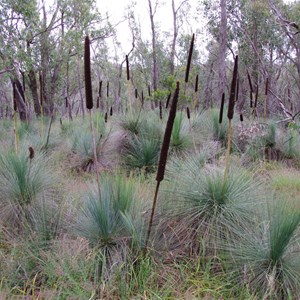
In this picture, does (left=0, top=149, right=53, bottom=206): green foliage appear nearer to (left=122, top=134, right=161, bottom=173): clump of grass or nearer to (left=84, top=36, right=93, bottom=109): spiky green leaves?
(left=84, top=36, right=93, bottom=109): spiky green leaves

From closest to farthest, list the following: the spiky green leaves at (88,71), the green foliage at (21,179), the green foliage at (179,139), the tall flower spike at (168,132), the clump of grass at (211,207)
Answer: the tall flower spike at (168,132) < the spiky green leaves at (88,71) < the clump of grass at (211,207) < the green foliage at (21,179) < the green foliage at (179,139)

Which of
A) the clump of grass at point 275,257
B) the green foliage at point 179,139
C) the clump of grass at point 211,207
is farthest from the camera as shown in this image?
the green foliage at point 179,139

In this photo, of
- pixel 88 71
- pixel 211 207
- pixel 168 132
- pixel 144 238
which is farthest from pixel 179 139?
pixel 168 132

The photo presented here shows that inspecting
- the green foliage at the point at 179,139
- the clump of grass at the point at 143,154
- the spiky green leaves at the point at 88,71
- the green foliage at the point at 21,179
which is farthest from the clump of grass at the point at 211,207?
the green foliage at the point at 179,139

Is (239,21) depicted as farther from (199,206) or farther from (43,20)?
(199,206)

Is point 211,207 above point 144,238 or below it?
above

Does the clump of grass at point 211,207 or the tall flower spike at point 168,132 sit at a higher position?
the tall flower spike at point 168,132

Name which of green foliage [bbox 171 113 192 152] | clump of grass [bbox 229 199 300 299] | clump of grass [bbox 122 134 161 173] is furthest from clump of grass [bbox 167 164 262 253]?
green foliage [bbox 171 113 192 152]

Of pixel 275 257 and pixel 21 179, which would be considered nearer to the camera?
pixel 275 257

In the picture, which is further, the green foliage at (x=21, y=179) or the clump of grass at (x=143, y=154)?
the clump of grass at (x=143, y=154)

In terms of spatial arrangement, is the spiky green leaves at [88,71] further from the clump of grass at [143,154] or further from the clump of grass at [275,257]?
the clump of grass at [143,154]

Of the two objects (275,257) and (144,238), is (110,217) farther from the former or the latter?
(275,257)

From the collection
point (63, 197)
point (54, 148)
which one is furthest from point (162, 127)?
point (63, 197)

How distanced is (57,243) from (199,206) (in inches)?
55.9
